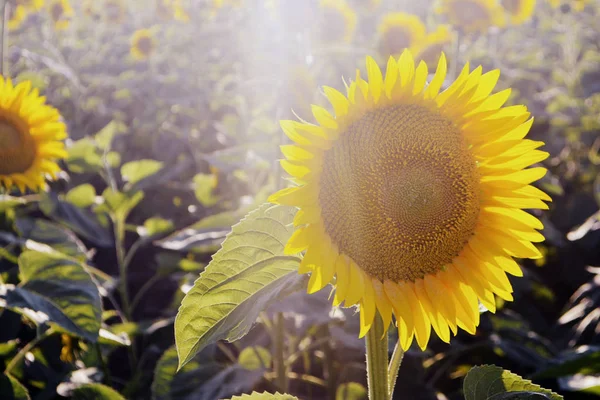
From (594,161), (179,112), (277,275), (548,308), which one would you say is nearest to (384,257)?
(277,275)

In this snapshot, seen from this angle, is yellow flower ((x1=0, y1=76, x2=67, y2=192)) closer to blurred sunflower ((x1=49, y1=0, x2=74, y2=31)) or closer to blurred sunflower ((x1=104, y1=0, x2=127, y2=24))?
blurred sunflower ((x1=49, y1=0, x2=74, y2=31))

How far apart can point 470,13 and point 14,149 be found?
3270 millimetres

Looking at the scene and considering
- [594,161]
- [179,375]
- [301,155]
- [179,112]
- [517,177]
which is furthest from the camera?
[179,112]

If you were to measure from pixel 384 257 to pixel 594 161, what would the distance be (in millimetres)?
3563

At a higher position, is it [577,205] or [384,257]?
[577,205]

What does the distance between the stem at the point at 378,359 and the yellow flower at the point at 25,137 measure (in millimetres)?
1606

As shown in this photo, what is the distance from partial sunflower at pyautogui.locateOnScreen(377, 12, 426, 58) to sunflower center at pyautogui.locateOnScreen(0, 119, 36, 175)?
2962 millimetres

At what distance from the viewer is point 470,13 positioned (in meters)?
4.40

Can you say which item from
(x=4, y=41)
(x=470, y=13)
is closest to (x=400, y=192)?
(x=4, y=41)

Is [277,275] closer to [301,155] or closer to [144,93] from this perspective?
[301,155]

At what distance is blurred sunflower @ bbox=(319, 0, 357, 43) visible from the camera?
5426mm

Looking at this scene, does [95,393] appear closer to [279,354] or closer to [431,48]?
[279,354]

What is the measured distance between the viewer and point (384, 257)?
114 centimetres

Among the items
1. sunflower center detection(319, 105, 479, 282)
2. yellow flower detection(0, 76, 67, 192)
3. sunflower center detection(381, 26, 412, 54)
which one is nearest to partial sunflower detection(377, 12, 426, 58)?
sunflower center detection(381, 26, 412, 54)
